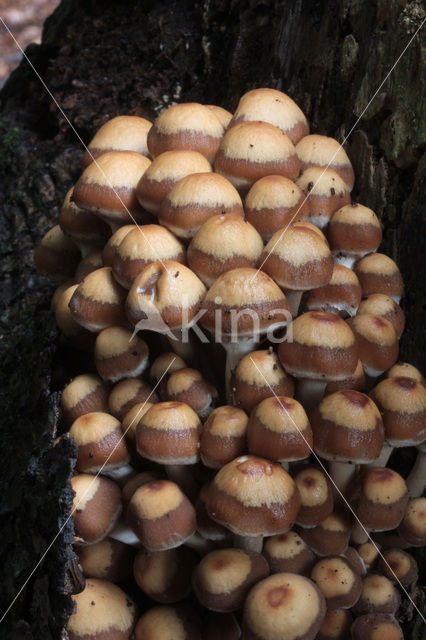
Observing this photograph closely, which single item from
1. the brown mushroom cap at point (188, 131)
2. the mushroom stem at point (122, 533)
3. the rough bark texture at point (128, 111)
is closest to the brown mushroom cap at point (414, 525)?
the rough bark texture at point (128, 111)

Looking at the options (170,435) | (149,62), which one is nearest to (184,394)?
(170,435)

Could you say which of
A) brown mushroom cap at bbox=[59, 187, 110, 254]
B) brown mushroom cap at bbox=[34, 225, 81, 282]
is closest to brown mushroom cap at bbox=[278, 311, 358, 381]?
brown mushroom cap at bbox=[59, 187, 110, 254]

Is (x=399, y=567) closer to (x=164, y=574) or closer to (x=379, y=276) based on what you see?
(x=164, y=574)

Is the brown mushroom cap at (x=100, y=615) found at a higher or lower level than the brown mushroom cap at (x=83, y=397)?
lower

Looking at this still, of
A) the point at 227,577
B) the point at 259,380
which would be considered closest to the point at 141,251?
the point at 259,380

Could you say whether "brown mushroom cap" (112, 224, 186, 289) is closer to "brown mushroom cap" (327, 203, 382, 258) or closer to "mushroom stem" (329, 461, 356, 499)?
"brown mushroom cap" (327, 203, 382, 258)

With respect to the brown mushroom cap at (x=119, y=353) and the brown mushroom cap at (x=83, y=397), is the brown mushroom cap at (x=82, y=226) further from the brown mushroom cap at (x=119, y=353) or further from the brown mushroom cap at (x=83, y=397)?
the brown mushroom cap at (x=83, y=397)
